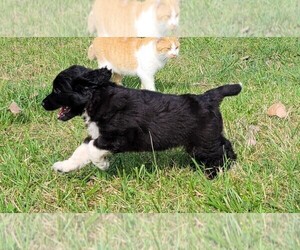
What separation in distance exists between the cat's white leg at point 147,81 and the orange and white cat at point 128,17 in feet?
1.30

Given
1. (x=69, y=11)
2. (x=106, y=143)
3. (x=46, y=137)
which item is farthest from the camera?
(x=46, y=137)

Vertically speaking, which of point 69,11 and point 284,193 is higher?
point 69,11

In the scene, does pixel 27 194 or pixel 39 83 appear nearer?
pixel 27 194

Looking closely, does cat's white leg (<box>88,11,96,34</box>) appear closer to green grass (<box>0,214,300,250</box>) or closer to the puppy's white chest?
the puppy's white chest

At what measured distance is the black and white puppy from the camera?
97.0 inches

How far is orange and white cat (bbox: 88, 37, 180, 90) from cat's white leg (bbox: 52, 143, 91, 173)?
2.91 feet

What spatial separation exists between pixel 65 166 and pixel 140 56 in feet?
4.86

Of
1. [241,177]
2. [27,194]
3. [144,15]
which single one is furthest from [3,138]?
[241,177]

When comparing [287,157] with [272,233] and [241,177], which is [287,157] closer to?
[241,177]

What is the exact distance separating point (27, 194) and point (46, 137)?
19.7 inches

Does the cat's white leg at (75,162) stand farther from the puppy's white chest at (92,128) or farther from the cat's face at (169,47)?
the cat's face at (169,47)

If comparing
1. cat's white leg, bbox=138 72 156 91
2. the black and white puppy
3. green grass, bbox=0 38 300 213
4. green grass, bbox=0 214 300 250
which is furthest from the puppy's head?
cat's white leg, bbox=138 72 156 91

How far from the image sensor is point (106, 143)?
2.53 metres

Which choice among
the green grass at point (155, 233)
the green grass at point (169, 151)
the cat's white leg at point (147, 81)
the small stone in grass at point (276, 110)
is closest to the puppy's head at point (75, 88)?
the green grass at point (169, 151)
